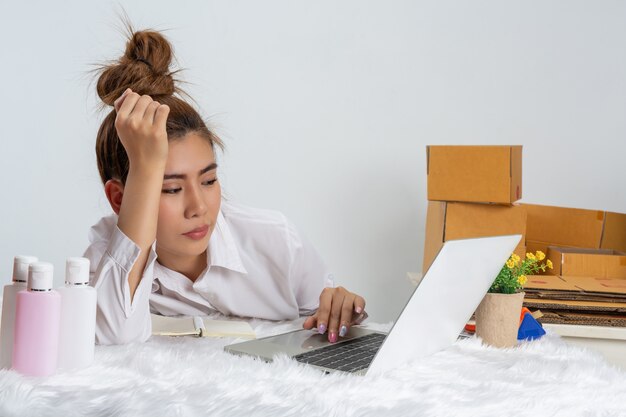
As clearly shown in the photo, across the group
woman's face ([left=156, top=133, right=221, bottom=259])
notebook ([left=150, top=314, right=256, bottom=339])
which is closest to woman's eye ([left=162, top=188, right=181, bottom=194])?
woman's face ([left=156, top=133, right=221, bottom=259])

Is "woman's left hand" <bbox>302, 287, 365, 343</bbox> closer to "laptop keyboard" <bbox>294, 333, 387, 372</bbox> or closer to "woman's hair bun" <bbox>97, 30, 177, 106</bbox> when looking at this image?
"laptop keyboard" <bbox>294, 333, 387, 372</bbox>

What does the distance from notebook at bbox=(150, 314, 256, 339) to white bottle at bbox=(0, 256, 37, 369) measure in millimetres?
294

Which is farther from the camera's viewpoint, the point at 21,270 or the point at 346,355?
the point at 346,355

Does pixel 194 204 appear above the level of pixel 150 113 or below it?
below

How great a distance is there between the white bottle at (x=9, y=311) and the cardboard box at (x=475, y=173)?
4.51 feet

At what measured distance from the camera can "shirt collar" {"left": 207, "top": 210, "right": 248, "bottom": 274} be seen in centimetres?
143

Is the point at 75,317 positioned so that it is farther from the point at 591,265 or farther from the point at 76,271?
A: the point at 591,265

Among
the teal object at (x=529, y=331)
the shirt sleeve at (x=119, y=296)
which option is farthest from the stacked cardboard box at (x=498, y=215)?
the shirt sleeve at (x=119, y=296)

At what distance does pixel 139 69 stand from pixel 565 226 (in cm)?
146

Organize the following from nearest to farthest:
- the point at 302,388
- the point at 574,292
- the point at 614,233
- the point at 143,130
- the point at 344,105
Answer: the point at 302,388 < the point at 143,130 < the point at 574,292 < the point at 614,233 < the point at 344,105

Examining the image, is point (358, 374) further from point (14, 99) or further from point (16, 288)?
point (14, 99)

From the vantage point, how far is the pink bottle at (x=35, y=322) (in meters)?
0.81

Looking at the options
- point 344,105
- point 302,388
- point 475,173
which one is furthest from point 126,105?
point 344,105

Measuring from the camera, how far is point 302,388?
81 centimetres
